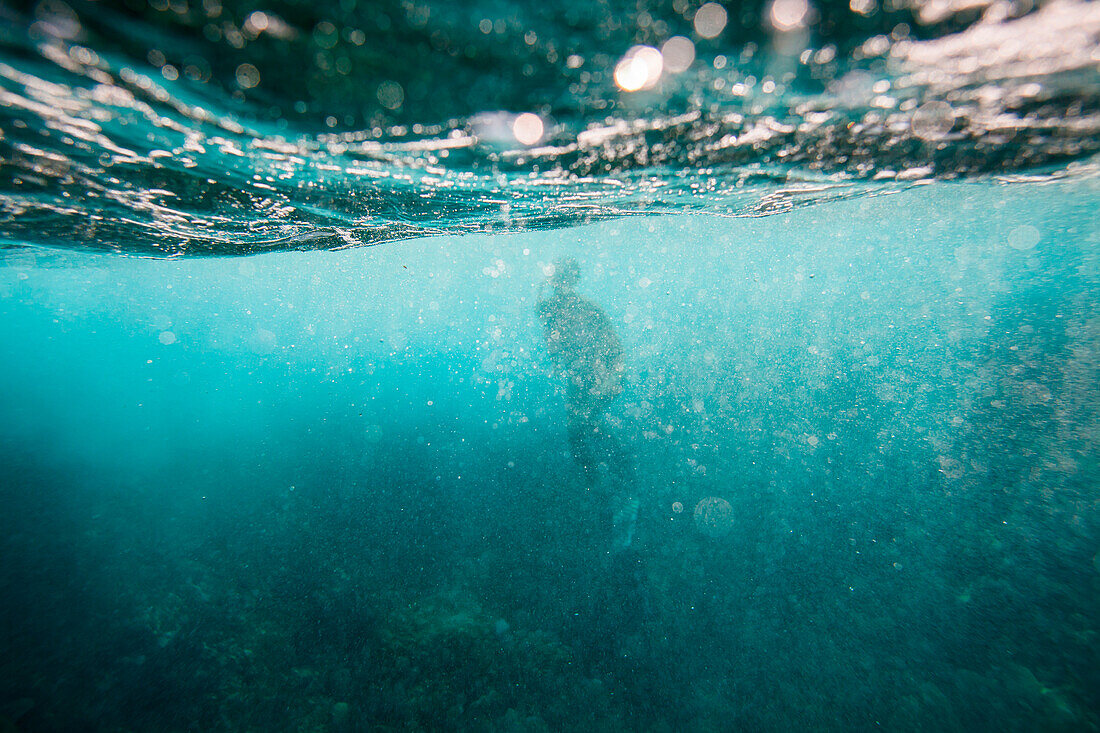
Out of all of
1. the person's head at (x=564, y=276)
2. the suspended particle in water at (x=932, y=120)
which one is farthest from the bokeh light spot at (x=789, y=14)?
the person's head at (x=564, y=276)

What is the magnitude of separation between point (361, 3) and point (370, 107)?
3.74 ft

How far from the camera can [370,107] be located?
11.0 ft

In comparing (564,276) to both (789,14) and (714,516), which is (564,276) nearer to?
(714,516)

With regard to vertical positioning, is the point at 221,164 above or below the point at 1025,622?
above

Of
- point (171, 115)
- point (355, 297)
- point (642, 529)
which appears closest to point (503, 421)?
point (642, 529)

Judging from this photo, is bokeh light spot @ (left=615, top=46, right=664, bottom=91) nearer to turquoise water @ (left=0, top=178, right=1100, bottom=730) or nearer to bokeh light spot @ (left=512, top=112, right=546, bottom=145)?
bokeh light spot @ (left=512, top=112, right=546, bottom=145)

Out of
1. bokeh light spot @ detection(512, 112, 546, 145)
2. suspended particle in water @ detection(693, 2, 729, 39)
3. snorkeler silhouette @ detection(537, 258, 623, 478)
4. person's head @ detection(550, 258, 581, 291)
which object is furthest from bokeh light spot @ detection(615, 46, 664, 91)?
person's head @ detection(550, 258, 581, 291)

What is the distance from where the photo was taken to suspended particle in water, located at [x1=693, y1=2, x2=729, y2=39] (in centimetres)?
255

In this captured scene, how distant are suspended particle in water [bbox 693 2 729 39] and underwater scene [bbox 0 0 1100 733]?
0.11 ft

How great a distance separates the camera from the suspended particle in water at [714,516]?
995 cm

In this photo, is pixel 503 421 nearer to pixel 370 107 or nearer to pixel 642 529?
pixel 642 529

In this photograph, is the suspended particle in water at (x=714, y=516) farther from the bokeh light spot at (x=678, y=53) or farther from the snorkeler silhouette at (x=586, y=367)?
the bokeh light spot at (x=678, y=53)

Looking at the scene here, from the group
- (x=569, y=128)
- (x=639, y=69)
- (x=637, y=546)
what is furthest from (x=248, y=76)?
(x=637, y=546)

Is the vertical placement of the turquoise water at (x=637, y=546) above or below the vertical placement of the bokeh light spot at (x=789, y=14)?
below
